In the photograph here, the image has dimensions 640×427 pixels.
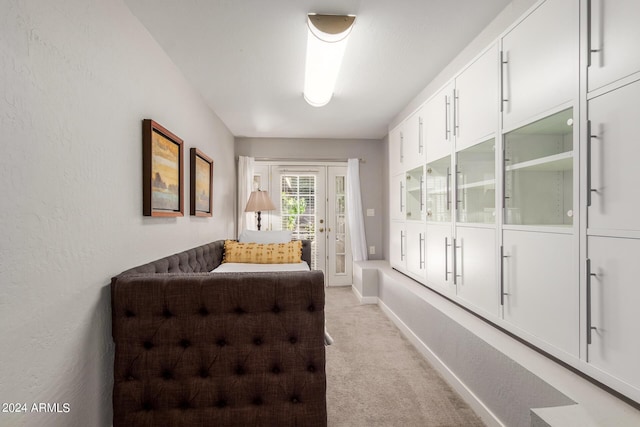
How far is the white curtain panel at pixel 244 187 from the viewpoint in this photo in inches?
183

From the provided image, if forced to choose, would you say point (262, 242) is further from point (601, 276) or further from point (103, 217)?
point (601, 276)

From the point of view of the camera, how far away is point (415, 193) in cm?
332

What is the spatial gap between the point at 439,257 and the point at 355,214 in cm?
230

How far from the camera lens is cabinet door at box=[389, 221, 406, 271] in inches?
143

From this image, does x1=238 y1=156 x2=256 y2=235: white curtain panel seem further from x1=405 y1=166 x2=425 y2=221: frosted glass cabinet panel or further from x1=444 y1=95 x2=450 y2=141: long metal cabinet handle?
x1=444 y1=95 x2=450 y2=141: long metal cabinet handle

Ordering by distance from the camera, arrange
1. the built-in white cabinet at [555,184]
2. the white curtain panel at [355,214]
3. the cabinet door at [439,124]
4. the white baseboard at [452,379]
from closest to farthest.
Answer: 1. the built-in white cabinet at [555,184]
2. the white baseboard at [452,379]
3. the cabinet door at [439,124]
4. the white curtain panel at [355,214]

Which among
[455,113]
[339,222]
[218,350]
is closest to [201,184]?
[218,350]

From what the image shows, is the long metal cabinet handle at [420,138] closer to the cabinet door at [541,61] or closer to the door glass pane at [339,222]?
the cabinet door at [541,61]

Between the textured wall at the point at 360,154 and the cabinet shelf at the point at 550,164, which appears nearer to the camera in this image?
the cabinet shelf at the point at 550,164

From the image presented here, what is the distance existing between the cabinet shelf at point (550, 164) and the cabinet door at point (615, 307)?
0.36 m

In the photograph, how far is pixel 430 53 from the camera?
2314 millimetres

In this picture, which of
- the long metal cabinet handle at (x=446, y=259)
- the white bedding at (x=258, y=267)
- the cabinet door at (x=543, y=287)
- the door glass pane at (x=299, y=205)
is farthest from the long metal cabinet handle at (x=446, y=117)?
the door glass pane at (x=299, y=205)

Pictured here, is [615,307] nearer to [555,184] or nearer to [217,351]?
[555,184]

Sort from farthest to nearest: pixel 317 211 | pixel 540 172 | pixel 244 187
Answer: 1. pixel 317 211
2. pixel 244 187
3. pixel 540 172
